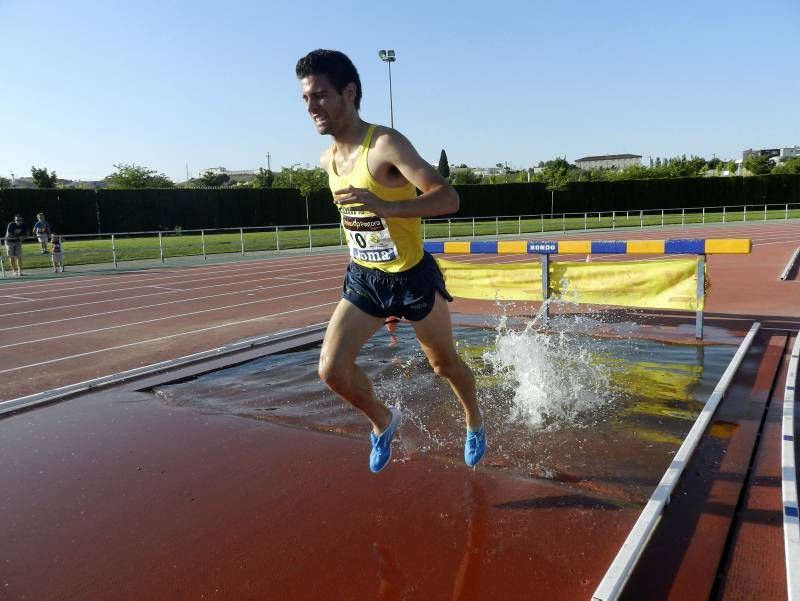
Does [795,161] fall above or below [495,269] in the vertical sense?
above

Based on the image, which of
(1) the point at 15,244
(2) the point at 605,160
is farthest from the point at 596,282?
(2) the point at 605,160

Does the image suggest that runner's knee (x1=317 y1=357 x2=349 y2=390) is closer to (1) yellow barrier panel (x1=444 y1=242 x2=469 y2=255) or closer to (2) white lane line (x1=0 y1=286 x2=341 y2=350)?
(1) yellow barrier panel (x1=444 y1=242 x2=469 y2=255)

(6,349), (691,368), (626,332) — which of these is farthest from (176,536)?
(6,349)

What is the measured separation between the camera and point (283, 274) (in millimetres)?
16250

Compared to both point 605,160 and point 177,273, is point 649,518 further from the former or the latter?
point 605,160

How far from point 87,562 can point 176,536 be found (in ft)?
1.17

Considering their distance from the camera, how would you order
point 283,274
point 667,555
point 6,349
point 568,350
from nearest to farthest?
point 667,555, point 568,350, point 6,349, point 283,274

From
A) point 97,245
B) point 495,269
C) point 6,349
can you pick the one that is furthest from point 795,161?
point 6,349

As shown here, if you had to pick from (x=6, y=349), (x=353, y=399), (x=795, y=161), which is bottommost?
(x=6, y=349)

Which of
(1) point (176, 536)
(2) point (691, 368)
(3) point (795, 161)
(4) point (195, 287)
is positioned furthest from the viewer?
(3) point (795, 161)

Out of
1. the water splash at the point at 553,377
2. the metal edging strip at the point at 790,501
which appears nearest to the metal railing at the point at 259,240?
the water splash at the point at 553,377

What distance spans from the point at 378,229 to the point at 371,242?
0.08 metres

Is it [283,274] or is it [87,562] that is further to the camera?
[283,274]

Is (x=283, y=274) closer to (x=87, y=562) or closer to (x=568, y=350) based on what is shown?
(x=568, y=350)
